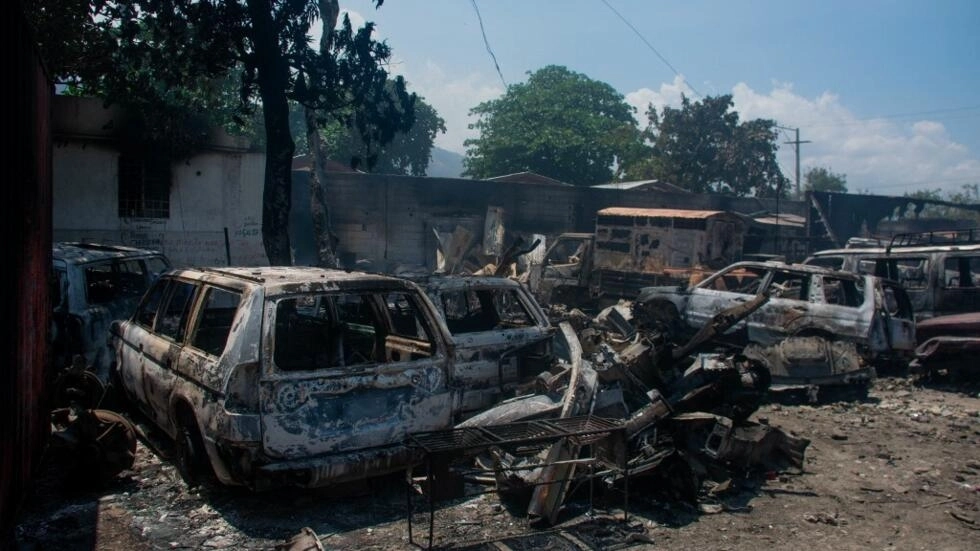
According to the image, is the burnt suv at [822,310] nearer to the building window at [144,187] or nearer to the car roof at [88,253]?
the car roof at [88,253]

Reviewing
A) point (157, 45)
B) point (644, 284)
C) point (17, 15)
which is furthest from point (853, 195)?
point (17, 15)

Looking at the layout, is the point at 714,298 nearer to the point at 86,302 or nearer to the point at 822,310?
the point at 822,310

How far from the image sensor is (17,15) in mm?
3508

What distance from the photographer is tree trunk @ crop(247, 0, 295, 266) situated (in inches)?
394

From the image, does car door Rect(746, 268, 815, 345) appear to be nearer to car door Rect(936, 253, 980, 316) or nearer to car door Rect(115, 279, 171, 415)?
car door Rect(936, 253, 980, 316)

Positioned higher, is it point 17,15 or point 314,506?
point 17,15

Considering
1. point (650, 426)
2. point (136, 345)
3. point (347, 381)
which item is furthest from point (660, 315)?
point (136, 345)

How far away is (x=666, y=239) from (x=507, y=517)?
1445cm

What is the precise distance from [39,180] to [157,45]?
7.73 meters

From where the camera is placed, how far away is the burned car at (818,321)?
8.30 metres

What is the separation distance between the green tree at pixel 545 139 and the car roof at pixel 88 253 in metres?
29.1

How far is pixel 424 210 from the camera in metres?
21.2

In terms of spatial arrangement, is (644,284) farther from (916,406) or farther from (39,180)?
(39,180)

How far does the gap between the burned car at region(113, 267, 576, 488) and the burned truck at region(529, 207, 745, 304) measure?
29.4 feet
